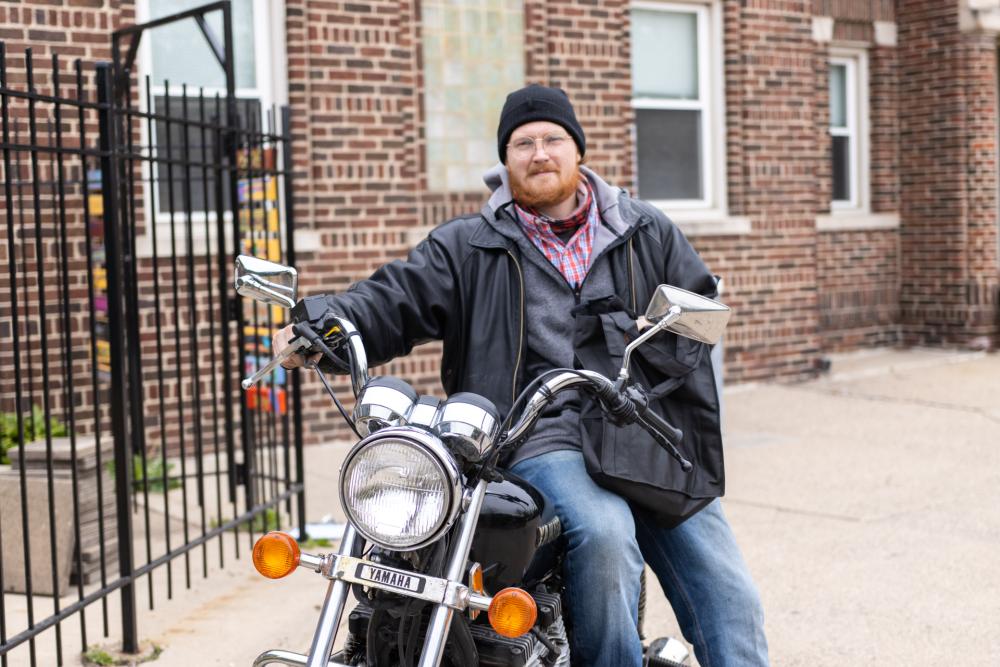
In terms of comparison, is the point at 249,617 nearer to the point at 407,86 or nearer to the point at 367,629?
the point at 367,629

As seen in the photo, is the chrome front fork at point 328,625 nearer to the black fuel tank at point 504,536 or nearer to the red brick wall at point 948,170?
the black fuel tank at point 504,536

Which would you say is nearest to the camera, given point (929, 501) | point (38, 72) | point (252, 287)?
point (252, 287)

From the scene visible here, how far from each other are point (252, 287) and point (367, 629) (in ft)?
2.60

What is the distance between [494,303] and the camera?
3.05 metres

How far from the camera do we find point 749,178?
32.9 ft

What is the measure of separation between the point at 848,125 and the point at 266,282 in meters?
10.6

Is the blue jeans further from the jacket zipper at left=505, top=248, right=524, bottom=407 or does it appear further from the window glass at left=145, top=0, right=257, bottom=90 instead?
the window glass at left=145, top=0, right=257, bottom=90

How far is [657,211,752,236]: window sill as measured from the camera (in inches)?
383

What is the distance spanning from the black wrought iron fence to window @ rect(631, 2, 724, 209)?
3614mm

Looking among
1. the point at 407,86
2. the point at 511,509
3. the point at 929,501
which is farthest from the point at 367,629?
the point at 407,86

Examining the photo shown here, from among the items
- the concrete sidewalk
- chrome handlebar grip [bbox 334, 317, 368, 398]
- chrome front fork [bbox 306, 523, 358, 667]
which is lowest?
the concrete sidewalk

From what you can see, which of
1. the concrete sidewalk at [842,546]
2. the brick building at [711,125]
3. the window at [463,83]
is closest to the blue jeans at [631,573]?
the concrete sidewalk at [842,546]

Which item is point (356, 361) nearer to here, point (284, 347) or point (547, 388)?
point (284, 347)

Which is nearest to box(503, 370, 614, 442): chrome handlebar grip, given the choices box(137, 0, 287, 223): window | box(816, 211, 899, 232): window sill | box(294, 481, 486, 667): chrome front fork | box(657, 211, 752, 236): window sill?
box(294, 481, 486, 667): chrome front fork
